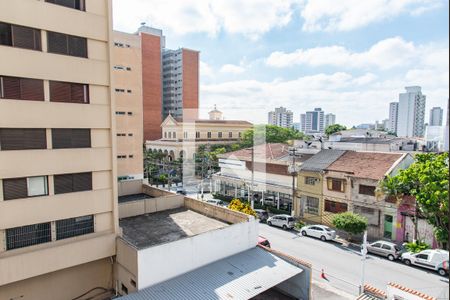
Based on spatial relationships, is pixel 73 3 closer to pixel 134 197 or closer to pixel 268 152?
pixel 134 197

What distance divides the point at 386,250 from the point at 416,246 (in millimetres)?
1880

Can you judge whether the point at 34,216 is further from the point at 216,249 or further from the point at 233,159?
the point at 233,159

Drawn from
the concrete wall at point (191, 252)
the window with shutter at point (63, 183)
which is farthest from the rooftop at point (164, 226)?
the window with shutter at point (63, 183)

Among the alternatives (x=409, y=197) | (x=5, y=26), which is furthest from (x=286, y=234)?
(x=5, y=26)

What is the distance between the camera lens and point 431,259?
1716 cm

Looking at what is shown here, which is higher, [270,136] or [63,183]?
[270,136]

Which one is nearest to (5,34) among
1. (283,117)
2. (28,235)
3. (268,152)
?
(28,235)

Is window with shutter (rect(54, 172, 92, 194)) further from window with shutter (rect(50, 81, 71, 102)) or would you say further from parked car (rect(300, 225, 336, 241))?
parked car (rect(300, 225, 336, 241))

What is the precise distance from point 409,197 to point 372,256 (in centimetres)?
491

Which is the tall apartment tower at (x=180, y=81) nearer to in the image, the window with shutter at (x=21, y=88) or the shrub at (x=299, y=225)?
the shrub at (x=299, y=225)

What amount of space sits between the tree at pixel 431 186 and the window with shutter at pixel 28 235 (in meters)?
18.6

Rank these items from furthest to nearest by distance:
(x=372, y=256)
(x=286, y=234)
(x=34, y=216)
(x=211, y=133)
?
(x=211, y=133) → (x=286, y=234) → (x=372, y=256) → (x=34, y=216)

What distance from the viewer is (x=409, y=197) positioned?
807 inches

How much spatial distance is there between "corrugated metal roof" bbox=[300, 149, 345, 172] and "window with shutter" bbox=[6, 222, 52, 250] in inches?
794
